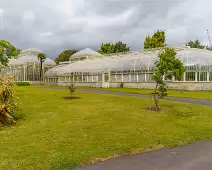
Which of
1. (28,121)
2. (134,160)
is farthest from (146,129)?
(28,121)

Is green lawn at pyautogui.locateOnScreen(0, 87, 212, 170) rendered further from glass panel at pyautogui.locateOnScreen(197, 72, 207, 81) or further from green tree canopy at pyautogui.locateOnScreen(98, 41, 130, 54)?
green tree canopy at pyautogui.locateOnScreen(98, 41, 130, 54)

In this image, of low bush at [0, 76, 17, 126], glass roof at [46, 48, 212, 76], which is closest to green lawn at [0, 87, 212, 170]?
low bush at [0, 76, 17, 126]

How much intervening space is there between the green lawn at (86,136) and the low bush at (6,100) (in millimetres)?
682

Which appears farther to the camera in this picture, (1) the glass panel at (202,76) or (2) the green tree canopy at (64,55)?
(2) the green tree canopy at (64,55)

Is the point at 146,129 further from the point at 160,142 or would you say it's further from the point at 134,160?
the point at 134,160

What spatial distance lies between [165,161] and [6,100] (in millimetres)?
8676

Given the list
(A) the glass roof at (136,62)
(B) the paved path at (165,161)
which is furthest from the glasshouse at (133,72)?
(B) the paved path at (165,161)

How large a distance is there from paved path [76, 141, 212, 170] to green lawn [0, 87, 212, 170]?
1.33 feet

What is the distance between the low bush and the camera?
1069 cm

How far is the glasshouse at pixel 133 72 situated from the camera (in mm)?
32938

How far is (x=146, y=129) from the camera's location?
32.0 feet

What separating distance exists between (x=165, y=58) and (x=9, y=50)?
49.2 ft

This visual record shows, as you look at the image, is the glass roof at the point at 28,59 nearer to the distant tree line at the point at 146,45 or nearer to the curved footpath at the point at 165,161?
the distant tree line at the point at 146,45

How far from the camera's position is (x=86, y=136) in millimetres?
8602
